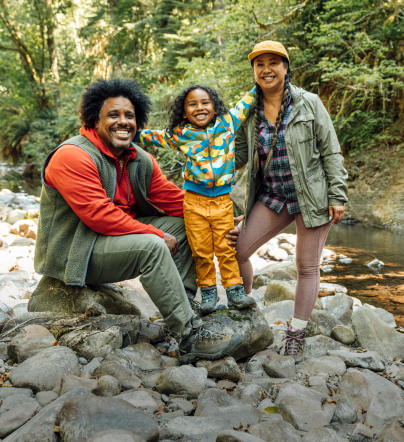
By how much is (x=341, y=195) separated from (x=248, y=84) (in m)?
7.99

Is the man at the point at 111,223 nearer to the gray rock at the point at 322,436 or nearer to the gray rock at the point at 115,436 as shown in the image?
the gray rock at the point at 322,436

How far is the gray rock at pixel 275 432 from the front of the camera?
5.18 ft

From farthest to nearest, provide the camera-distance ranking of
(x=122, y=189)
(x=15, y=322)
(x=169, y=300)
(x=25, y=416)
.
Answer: (x=122, y=189)
(x=15, y=322)
(x=169, y=300)
(x=25, y=416)

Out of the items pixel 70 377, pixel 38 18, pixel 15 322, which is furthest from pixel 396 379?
pixel 38 18

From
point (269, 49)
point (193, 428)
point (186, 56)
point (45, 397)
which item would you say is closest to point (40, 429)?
point (45, 397)

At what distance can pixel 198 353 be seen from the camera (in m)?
2.28

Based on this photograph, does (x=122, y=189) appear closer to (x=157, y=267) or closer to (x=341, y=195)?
(x=157, y=267)

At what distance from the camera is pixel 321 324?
3.11 metres

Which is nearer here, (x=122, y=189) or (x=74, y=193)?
(x=74, y=193)

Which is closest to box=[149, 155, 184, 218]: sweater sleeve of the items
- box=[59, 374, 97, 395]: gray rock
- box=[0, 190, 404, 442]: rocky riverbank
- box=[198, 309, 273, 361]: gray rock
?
box=[0, 190, 404, 442]: rocky riverbank

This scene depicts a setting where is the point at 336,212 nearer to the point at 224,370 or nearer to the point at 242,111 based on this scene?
the point at 242,111

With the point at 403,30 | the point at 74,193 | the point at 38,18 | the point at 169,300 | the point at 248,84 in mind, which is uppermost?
the point at 38,18

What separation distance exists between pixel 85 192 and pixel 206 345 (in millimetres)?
1132

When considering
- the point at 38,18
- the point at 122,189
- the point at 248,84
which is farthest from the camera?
the point at 38,18
